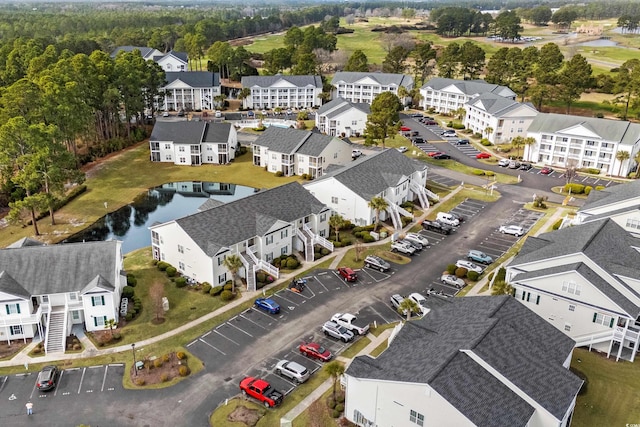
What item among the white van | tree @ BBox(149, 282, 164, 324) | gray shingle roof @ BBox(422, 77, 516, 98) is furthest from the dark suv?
gray shingle roof @ BBox(422, 77, 516, 98)

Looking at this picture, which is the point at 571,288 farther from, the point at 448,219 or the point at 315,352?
the point at 448,219

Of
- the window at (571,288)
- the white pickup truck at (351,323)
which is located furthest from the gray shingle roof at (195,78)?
the window at (571,288)

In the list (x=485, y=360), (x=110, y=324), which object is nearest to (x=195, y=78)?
(x=110, y=324)

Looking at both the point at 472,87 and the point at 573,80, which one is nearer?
the point at 573,80

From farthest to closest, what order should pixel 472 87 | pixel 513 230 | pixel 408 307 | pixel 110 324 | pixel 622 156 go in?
pixel 472 87 < pixel 622 156 < pixel 513 230 < pixel 110 324 < pixel 408 307

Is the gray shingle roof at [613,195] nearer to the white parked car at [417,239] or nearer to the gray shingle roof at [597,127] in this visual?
the white parked car at [417,239]
